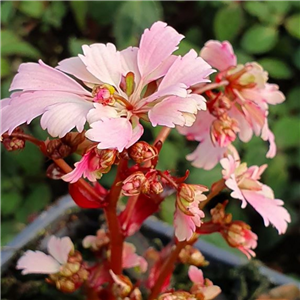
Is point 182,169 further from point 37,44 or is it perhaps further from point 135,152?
point 135,152

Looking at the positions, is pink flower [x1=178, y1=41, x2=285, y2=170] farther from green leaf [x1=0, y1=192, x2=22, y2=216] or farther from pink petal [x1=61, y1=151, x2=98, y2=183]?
green leaf [x1=0, y1=192, x2=22, y2=216]

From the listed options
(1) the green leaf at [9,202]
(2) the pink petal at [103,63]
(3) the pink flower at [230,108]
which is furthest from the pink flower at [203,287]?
(1) the green leaf at [9,202]

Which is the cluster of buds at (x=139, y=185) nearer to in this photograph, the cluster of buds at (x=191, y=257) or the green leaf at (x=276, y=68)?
the cluster of buds at (x=191, y=257)

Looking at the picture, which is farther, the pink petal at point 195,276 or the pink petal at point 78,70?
the pink petal at point 195,276

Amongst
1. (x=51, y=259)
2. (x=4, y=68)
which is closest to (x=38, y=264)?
(x=51, y=259)

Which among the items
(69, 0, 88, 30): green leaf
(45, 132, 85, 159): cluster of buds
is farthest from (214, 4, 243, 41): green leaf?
(45, 132, 85, 159): cluster of buds

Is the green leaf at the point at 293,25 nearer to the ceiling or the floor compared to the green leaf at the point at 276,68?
nearer to the ceiling

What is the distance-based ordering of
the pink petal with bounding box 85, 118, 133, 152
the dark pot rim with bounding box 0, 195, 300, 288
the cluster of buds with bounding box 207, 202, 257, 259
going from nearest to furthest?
the pink petal with bounding box 85, 118, 133, 152, the cluster of buds with bounding box 207, 202, 257, 259, the dark pot rim with bounding box 0, 195, 300, 288
